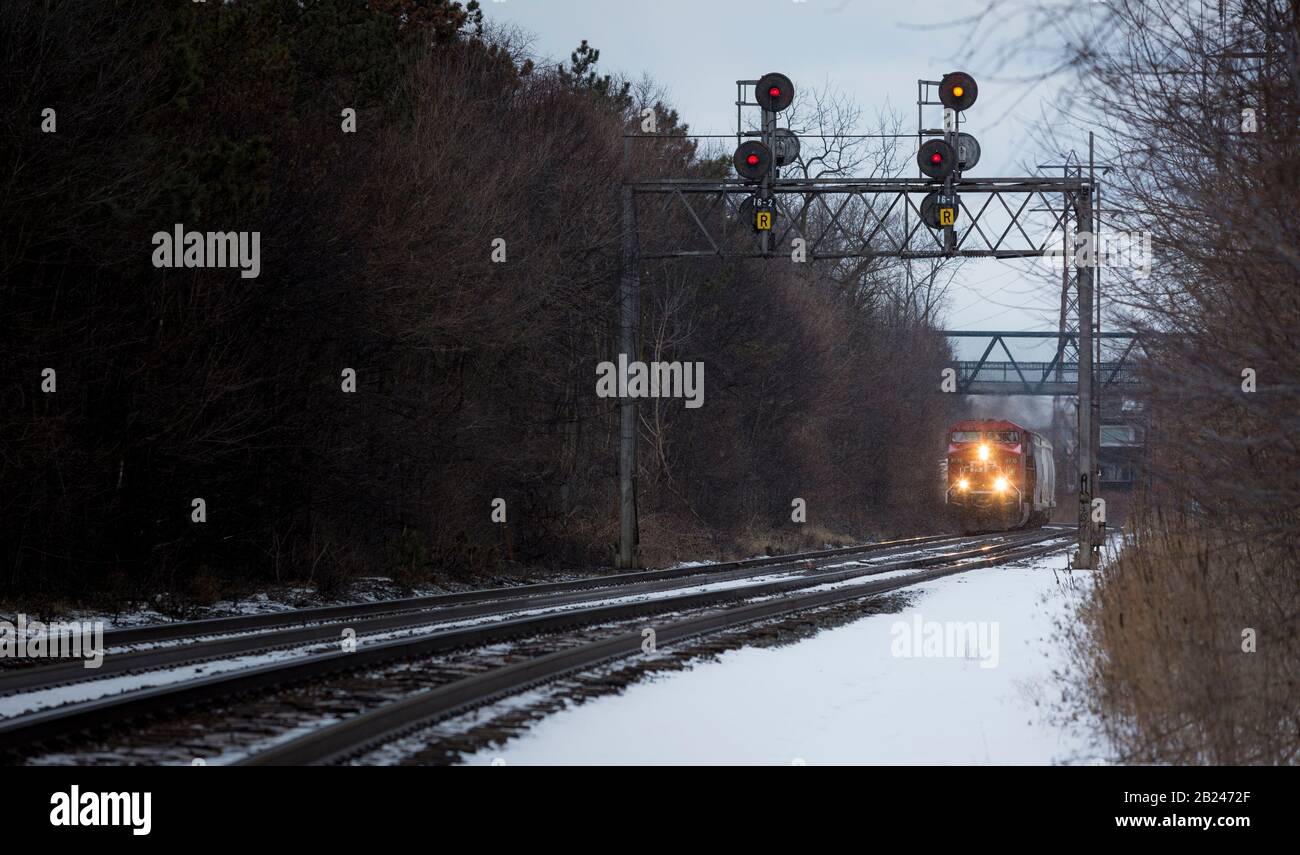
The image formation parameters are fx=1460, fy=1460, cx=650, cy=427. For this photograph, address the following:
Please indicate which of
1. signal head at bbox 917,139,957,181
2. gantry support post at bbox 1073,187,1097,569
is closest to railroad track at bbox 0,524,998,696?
gantry support post at bbox 1073,187,1097,569

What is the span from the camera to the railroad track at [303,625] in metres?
11.4

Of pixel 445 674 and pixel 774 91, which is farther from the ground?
pixel 774 91

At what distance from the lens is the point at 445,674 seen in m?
11.4

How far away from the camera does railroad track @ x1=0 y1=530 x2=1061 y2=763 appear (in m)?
8.26

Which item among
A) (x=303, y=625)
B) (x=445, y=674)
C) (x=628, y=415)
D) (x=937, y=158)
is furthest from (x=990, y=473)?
(x=445, y=674)

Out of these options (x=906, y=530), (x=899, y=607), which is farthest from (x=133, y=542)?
(x=906, y=530)

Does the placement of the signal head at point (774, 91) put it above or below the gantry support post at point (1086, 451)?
above

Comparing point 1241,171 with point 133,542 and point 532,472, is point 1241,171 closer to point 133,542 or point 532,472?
point 133,542

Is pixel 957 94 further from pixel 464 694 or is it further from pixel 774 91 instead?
pixel 464 694

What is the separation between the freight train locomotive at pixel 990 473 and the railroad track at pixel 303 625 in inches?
1055

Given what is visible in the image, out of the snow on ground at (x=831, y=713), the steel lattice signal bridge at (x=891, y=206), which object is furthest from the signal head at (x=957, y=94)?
the snow on ground at (x=831, y=713)

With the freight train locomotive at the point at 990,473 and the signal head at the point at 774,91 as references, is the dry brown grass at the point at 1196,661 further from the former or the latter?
the freight train locomotive at the point at 990,473

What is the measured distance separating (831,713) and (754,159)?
15785 millimetres

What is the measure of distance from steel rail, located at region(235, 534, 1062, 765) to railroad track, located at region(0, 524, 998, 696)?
106 inches
